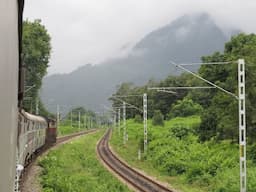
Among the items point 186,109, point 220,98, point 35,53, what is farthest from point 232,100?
point 186,109

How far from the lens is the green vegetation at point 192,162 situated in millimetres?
22859

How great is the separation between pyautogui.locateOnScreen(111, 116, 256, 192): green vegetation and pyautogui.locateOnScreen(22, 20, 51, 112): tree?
16344mm

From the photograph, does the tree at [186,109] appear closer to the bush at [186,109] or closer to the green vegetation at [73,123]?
the bush at [186,109]

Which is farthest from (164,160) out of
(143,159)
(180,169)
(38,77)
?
(38,77)

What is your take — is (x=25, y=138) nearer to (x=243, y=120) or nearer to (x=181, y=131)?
(x=243, y=120)

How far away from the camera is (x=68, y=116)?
12112cm

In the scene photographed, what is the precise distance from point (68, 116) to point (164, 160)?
89.9 m

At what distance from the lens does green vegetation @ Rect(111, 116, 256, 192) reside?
22859mm

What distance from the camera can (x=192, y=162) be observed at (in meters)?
29.1

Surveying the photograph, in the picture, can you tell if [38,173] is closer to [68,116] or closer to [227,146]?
[227,146]

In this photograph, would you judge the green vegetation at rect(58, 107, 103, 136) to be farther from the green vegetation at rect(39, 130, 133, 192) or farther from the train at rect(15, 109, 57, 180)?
the green vegetation at rect(39, 130, 133, 192)

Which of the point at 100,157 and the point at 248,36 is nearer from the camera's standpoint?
the point at 100,157

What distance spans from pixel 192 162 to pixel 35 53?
3083cm

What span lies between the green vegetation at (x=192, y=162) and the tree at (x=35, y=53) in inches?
643
